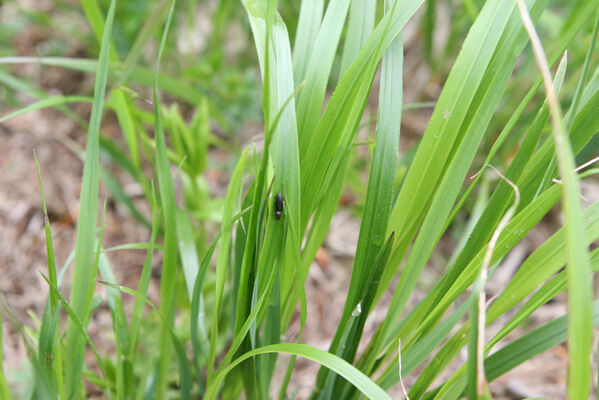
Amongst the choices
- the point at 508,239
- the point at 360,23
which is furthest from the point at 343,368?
the point at 360,23

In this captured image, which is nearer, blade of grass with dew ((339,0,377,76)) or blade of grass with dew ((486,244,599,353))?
blade of grass with dew ((486,244,599,353))

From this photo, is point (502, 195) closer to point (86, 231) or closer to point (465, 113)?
point (465, 113)

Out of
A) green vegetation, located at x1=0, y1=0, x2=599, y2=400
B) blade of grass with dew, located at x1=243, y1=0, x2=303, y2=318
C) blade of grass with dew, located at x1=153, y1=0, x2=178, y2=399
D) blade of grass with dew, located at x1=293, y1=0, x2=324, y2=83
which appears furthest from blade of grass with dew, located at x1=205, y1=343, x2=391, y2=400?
blade of grass with dew, located at x1=293, y1=0, x2=324, y2=83

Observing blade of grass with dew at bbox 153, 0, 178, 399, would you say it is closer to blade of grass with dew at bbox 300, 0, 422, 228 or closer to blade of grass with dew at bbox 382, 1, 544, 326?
blade of grass with dew at bbox 300, 0, 422, 228

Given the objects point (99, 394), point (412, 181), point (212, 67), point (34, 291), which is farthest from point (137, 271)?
point (412, 181)

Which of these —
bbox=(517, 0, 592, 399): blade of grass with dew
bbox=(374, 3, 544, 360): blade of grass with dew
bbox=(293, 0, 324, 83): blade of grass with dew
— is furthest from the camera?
bbox=(293, 0, 324, 83): blade of grass with dew
